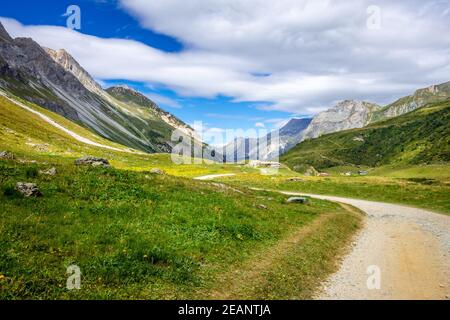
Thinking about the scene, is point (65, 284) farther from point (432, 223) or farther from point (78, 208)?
point (432, 223)

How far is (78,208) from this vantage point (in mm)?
19016

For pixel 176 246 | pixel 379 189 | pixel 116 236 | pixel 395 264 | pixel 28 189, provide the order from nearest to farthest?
pixel 116 236, pixel 176 246, pixel 28 189, pixel 395 264, pixel 379 189

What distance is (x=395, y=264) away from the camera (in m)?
20.5

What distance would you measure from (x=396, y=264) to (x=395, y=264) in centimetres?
6

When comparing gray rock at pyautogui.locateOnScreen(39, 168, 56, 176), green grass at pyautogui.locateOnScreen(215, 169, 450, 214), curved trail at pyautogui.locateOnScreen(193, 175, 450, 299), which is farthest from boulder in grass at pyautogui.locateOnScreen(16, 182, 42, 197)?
green grass at pyautogui.locateOnScreen(215, 169, 450, 214)

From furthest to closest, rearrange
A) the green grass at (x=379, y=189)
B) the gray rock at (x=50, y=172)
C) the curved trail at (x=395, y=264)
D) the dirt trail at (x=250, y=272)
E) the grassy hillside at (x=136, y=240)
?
the green grass at (x=379, y=189) < the gray rock at (x=50, y=172) < the curved trail at (x=395, y=264) < the dirt trail at (x=250, y=272) < the grassy hillside at (x=136, y=240)

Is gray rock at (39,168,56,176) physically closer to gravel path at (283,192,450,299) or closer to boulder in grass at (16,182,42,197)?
boulder in grass at (16,182,42,197)

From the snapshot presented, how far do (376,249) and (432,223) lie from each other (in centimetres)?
1570

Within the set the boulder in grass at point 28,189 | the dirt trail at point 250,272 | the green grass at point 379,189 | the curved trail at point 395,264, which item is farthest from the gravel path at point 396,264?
the green grass at point 379,189

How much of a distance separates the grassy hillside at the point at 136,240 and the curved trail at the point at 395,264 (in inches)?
45.1

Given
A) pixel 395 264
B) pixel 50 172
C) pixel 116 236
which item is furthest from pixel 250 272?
pixel 50 172

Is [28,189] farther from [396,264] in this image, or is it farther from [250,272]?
[396,264]

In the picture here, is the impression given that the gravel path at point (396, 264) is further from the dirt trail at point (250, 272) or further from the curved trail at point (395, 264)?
the dirt trail at point (250, 272)

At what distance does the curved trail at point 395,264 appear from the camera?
15.9 metres
